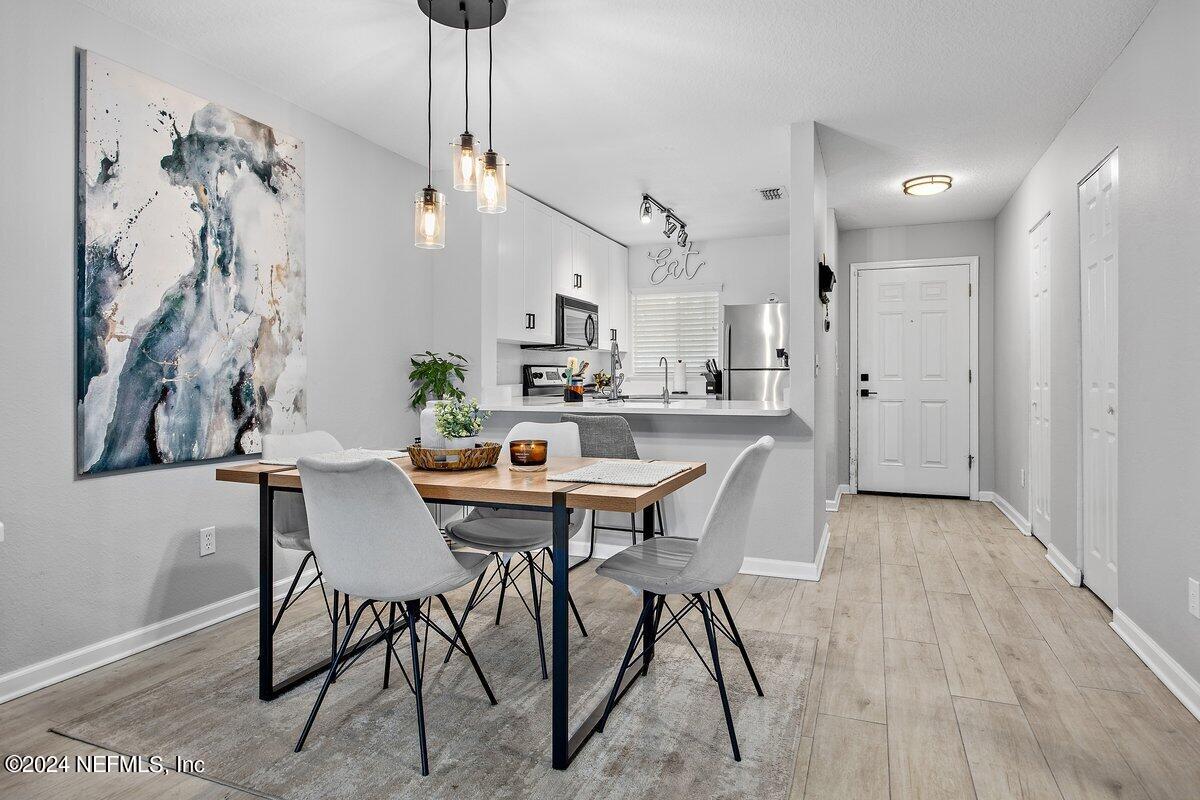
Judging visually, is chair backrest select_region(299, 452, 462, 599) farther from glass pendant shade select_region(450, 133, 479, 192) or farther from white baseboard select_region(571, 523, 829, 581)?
white baseboard select_region(571, 523, 829, 581)

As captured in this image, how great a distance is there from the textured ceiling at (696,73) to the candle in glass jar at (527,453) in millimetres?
1563

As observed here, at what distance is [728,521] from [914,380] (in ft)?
15.5

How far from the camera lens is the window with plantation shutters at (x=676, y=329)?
6.73m

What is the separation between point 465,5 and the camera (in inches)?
94.2

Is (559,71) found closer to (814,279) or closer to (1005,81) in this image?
(814,279)

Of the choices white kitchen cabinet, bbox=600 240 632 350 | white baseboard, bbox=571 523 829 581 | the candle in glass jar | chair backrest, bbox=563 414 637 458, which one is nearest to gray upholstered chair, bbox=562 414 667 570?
chair backrest, bbox=563 414 637 458

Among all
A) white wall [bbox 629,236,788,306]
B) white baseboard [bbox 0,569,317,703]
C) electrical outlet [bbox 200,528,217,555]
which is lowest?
white baseboard [bbox 0,569,317,703]

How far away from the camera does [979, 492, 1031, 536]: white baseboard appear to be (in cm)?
458

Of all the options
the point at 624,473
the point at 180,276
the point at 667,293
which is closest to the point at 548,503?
the point at 624,473

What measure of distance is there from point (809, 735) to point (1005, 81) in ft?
9.55

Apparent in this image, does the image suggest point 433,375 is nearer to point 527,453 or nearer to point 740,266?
point 527,453

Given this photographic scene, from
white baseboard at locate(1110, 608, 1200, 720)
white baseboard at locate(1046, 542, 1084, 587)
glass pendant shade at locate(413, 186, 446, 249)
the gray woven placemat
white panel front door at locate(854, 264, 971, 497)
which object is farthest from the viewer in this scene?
white panel front door at locate(854, 264, 971, 497)

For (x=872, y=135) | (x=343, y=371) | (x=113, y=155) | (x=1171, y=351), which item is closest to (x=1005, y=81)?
(x=872, y=135)

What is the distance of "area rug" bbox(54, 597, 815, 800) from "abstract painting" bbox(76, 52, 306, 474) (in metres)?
0.95
